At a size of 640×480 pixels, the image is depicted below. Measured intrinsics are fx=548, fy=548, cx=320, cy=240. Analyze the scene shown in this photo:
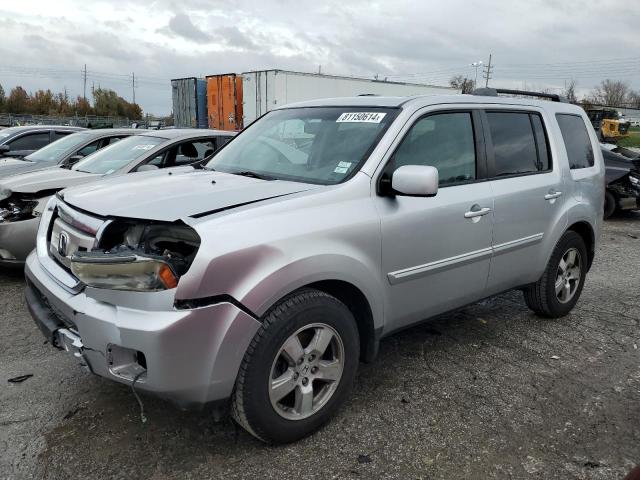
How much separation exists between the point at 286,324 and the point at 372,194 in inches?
35.4

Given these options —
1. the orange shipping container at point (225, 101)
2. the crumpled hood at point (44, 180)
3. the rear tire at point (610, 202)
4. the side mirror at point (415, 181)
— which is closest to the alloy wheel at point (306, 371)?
the side mirror at point (415, 181)

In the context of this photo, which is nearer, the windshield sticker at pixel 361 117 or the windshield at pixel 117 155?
the windshield sticker at pixel 361 117

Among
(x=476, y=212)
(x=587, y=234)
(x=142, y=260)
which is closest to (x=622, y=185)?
(x=587, y=234)

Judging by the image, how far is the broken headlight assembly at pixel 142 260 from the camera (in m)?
2.32

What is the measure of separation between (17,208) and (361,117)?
3.70m

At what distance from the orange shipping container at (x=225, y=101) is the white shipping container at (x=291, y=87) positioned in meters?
0.30

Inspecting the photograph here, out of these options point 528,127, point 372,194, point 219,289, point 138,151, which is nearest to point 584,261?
point 528,127

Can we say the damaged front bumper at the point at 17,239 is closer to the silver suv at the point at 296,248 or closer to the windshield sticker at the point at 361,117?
the silver suv at the point at 296,248

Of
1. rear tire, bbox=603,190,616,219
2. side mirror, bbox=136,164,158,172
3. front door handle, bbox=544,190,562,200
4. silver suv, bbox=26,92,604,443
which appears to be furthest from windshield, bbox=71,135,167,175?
rear tire, bbox=603,190,616,219

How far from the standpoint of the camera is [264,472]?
8.45 feet

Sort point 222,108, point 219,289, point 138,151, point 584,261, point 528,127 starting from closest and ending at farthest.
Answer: point 219,289 < point 528,127 < point 584,261 < point 138,151 < point 222,108

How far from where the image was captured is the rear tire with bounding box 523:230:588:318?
4.40 metres

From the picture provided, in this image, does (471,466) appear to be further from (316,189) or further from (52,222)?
(52,222)

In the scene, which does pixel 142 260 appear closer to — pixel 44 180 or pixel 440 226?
pixel 440 226
